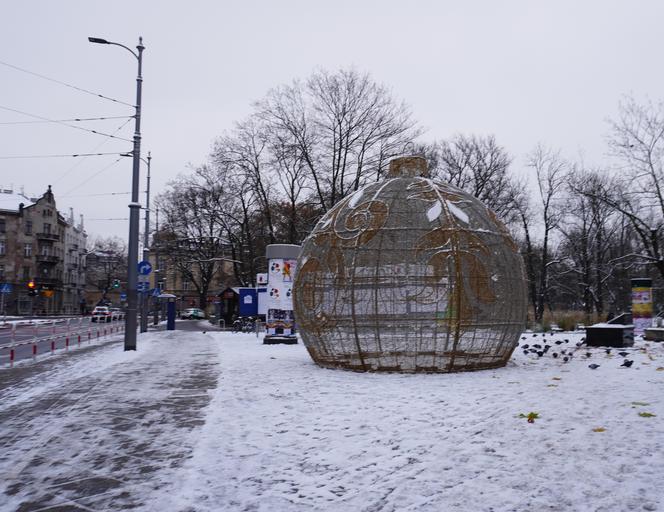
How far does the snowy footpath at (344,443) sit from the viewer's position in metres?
4.63

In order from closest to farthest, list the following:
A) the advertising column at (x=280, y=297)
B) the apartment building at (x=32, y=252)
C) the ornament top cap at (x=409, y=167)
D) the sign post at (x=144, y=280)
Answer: the ornament top cap at (x=409, y=167)
the advertising column at (x=280, y=297)
the sign post at (x=144, y=280)
the apartment building at (x=32, y=252)

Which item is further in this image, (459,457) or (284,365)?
(284,365)

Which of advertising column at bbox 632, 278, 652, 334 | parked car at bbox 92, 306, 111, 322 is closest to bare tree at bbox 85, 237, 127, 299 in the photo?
parked car at bbox 92, 306, 111, 322

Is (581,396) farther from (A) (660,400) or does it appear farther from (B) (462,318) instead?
(B) (462,318)

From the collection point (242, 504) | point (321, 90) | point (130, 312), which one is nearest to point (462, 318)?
point (242, 504)

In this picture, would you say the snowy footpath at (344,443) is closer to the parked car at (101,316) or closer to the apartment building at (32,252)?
the parked car at (101,316)

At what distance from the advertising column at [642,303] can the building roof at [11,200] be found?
6773cm

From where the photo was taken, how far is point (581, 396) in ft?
25.2

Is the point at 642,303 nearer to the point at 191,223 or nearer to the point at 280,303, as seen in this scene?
the point at 280,303

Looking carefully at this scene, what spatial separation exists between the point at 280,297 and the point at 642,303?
12045 mm

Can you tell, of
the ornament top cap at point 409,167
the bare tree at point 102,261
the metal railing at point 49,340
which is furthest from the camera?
the bare tree at point 102,261

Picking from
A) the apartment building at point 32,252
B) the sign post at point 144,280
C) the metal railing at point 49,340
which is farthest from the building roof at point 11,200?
the sign post at point 144,280

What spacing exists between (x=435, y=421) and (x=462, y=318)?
11.1ft

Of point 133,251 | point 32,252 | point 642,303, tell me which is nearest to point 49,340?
point 133,251
